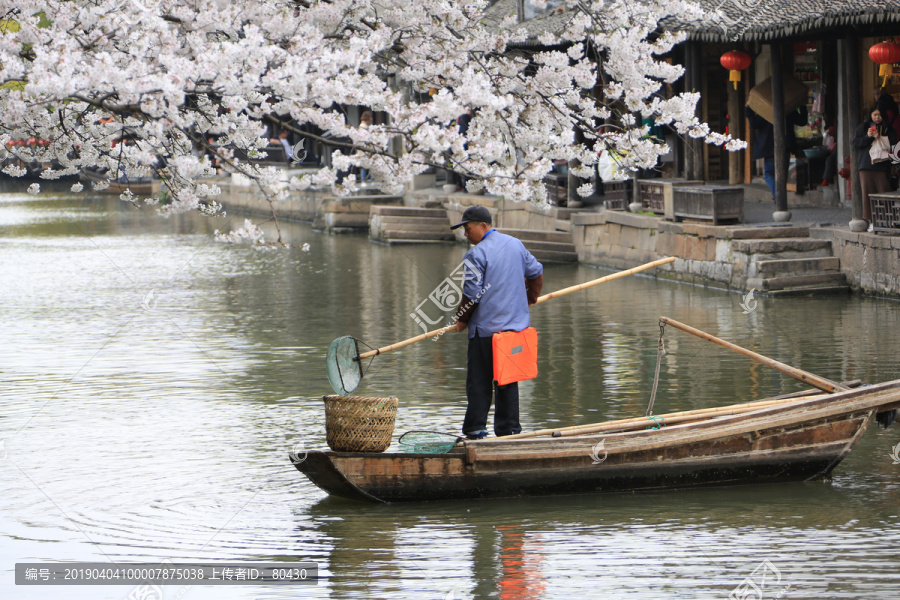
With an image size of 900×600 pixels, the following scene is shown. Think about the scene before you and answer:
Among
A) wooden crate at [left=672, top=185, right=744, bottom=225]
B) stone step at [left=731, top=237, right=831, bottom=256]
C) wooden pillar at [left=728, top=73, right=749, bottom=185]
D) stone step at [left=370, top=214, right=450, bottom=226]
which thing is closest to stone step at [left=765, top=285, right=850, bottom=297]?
stone step at [left=731, top=237, right=831, bottom=256]

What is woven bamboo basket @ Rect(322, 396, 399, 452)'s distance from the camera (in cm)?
740

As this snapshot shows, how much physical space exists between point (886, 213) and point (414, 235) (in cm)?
1358

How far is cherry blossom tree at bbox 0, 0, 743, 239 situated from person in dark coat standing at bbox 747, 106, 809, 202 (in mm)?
10553

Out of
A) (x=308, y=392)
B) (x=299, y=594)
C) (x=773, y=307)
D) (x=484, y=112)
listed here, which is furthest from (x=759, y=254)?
(x=299, y=594)

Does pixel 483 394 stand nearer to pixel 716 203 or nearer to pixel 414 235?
pixel 716 203

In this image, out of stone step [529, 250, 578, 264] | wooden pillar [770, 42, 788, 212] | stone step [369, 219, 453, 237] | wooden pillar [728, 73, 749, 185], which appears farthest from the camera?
stone step [369, 219, 453, 237]

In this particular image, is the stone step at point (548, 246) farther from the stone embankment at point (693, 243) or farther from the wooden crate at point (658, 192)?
the wooden crate at point (658, 192)

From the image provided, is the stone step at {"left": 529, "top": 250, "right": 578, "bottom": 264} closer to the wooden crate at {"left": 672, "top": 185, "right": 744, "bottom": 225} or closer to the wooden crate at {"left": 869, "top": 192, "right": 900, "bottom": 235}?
the wooden crate at {"left": 672, "top": 185, "right": 744, "bottom": 225}

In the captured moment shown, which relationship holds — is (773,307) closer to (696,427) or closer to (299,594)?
(696,427)

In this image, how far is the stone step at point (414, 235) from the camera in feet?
89.8

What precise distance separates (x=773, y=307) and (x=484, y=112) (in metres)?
8.55

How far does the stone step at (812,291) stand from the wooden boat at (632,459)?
29.4 ft

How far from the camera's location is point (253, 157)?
25.9 ft

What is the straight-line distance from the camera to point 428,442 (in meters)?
7.70
